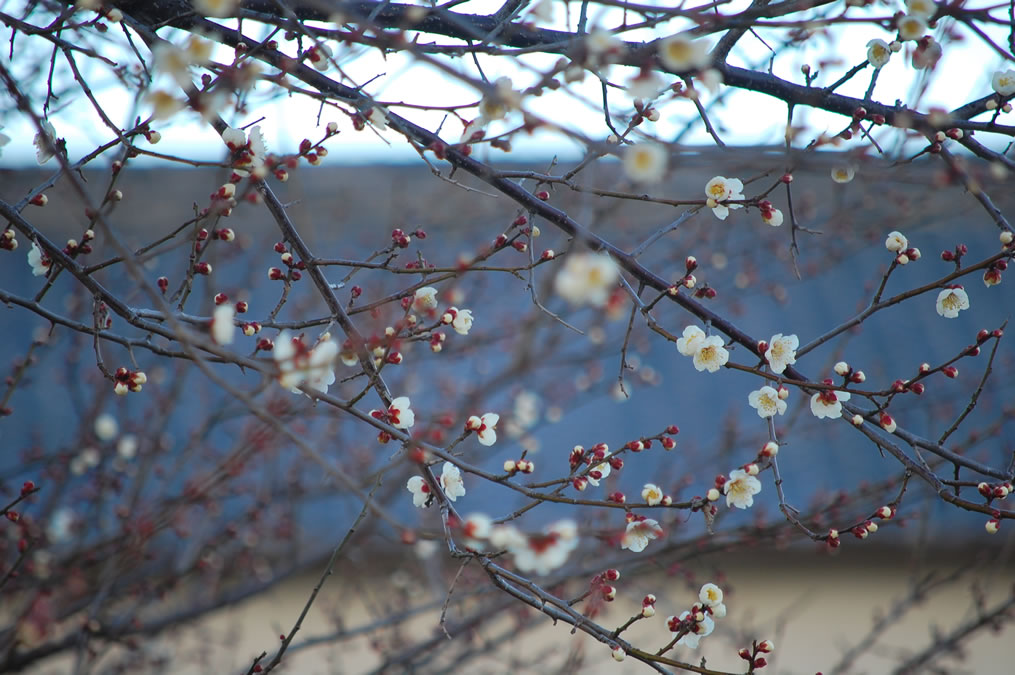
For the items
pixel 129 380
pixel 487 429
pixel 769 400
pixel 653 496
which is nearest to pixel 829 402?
pixel 769 400

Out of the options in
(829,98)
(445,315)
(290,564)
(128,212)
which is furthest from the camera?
(128,212)

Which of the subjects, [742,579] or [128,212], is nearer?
[742,579]

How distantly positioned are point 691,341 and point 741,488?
12.8 inches

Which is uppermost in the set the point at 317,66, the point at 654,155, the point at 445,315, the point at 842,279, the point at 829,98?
the point at 842,279

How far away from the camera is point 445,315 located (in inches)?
60.9

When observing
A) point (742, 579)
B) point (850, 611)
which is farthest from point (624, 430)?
point (850, 611)

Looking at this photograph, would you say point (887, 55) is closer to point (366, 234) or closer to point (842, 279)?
point (366, 234)

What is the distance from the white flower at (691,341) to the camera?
150 centimetres

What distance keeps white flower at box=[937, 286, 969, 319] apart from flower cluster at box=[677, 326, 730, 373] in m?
0.54

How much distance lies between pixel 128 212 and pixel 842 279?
17.3ft

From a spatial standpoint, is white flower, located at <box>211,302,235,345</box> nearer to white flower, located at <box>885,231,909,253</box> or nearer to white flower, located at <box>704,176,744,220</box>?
white flower, located at <box>704,176,744,220</box>

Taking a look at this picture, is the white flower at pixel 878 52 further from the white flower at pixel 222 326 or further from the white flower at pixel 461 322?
the white flower at pixel 222 326

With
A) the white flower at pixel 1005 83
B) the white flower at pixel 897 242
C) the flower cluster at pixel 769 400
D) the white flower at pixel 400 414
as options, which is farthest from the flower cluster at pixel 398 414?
the white flower at pixel 1005 83

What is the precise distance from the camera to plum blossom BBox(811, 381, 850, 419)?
4.82 feet
